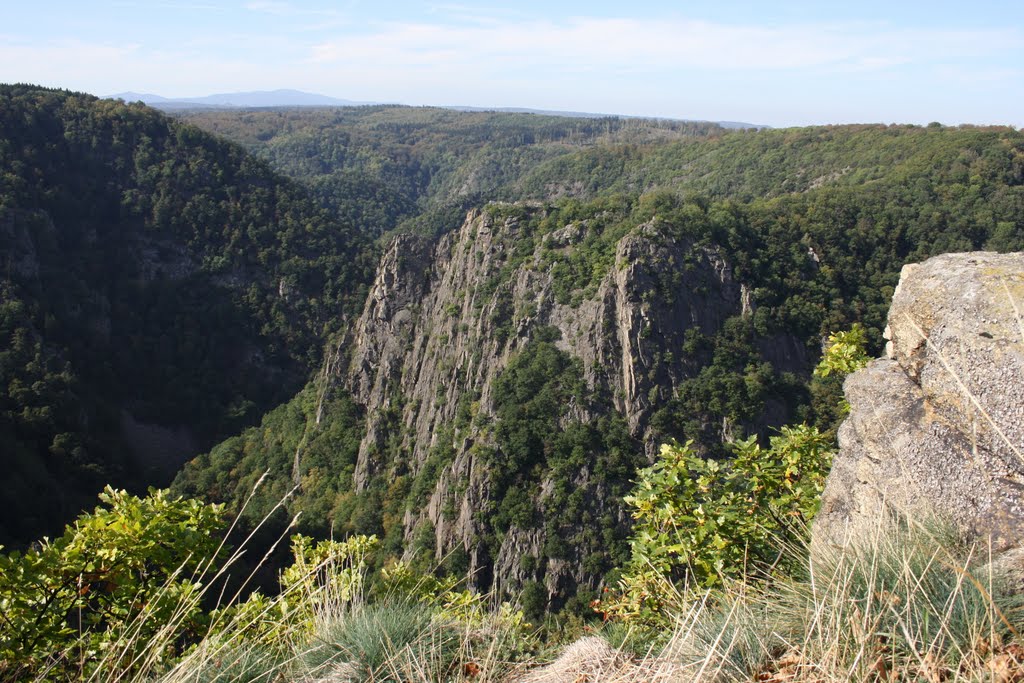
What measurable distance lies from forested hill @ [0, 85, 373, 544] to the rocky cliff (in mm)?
27721

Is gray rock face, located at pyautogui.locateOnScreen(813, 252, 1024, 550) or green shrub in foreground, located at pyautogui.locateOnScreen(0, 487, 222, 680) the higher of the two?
gray rock face, located at pyautogui.locateOnScreen(813, 252, 1024, 550)

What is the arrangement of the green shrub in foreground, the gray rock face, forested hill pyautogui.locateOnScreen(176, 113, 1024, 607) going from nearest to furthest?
the gray rock face
the green shrub in foreground
forested hill pyautogui.locateOnScreen(176, 113, 1024, 607)

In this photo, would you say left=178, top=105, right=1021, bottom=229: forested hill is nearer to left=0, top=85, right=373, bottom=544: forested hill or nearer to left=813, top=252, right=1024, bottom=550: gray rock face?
left=0, top=85, right=373, bottom=544: forested hill

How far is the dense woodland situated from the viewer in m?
44.8

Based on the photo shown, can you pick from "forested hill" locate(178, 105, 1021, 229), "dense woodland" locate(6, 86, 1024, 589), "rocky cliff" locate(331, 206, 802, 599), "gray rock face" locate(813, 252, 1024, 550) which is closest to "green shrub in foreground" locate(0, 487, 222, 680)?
"gray rock face" locate(813, 252, 1024, 550)

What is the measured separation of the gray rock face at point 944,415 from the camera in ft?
16.2

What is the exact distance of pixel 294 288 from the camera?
267 feet

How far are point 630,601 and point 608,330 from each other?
38480mm

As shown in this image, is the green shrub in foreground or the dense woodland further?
the dense woodland

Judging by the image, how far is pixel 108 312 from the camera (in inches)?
3081

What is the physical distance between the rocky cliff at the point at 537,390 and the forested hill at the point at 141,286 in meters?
27.7

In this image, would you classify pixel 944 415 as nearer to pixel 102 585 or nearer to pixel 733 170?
pixel 102 585

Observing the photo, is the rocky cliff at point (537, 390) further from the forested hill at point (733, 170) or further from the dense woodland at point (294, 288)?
the forested hill at point (733, 170)

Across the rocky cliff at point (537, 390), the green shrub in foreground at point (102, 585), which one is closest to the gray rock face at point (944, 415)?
the green shrub in foreground at point (102, 585)
